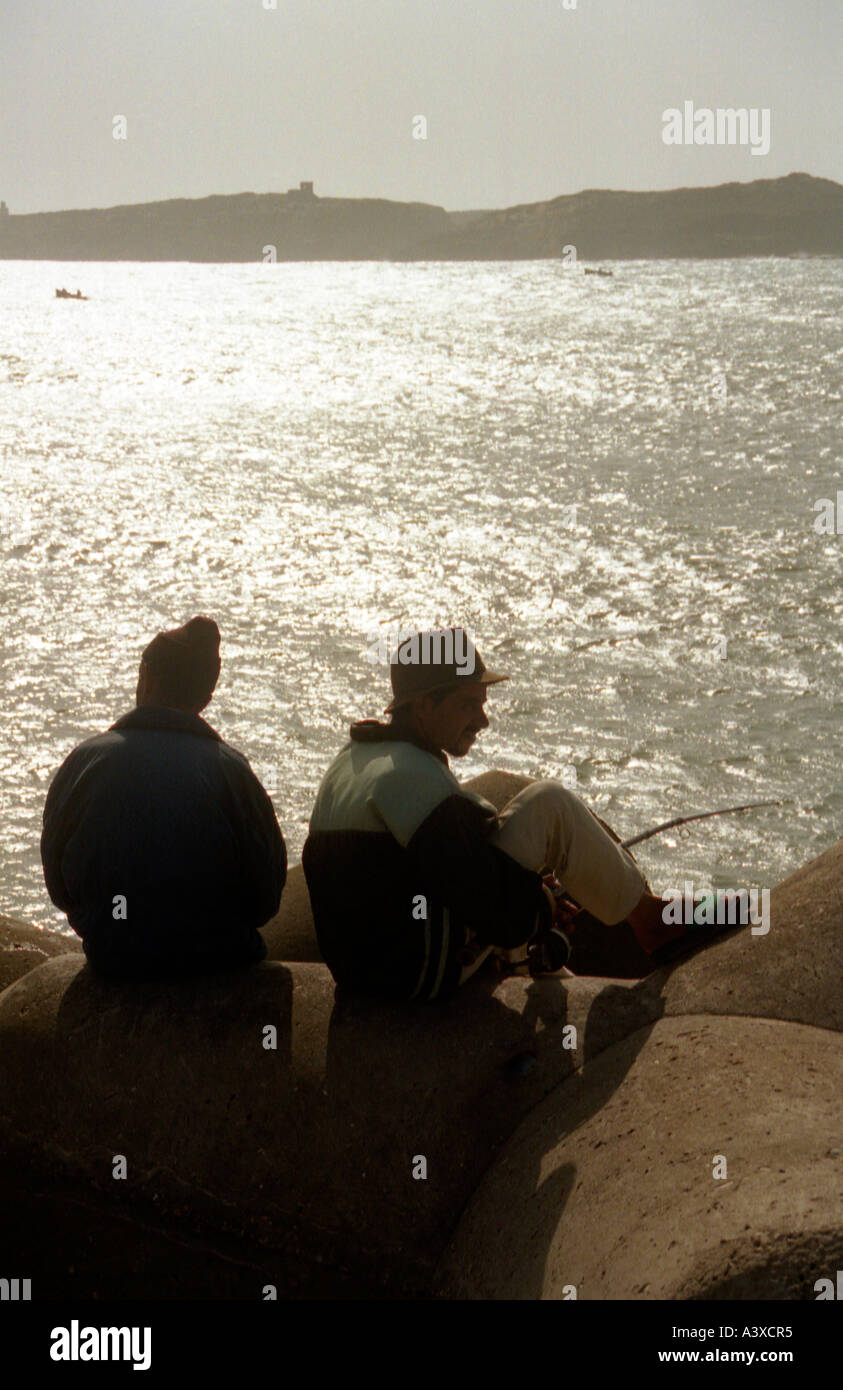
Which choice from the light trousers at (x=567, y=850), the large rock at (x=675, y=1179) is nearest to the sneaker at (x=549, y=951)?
the light trousers at (x=567, y=850)

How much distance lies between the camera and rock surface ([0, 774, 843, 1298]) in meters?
3.57

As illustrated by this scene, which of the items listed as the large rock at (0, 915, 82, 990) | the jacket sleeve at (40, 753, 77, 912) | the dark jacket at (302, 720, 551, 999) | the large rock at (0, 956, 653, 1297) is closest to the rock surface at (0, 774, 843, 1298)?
the large rock at (0, 956, 653, 1297)

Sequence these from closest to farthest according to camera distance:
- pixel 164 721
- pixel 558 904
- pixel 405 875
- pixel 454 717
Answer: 1. pixel 405 875
2. pixel 454 717
3. pixel 164 721
4. pixel 558 904

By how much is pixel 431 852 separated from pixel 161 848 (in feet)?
2.60

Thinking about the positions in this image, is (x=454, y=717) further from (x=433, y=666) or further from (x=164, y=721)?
(x=164, y=721)

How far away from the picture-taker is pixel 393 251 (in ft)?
590

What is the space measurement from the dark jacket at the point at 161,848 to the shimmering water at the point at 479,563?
5071 millimetres

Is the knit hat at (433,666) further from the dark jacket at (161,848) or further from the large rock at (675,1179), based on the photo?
the large rock at (675,1179)

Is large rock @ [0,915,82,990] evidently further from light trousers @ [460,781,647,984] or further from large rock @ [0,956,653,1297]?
light trousers @ [460,781,647,984]

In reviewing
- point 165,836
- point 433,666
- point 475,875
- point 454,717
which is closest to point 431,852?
point 475,875

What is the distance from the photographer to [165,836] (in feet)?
14.0

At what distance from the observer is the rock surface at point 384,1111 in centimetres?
357
